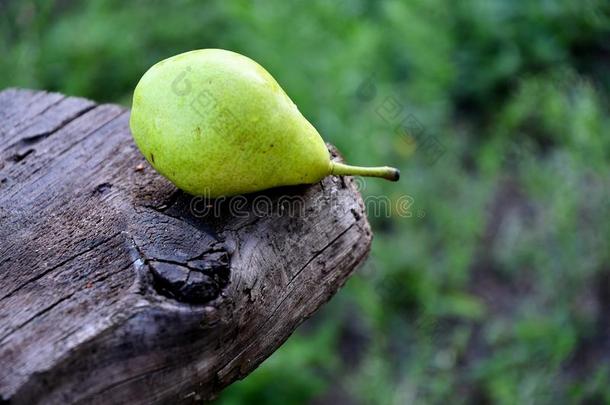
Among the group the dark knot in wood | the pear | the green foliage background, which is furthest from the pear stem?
the green foliage background

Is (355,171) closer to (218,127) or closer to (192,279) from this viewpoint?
(218,127)

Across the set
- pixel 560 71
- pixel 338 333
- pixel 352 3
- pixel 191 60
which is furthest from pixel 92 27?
pixel 560 71

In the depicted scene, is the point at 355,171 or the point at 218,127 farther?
the point at 355,171

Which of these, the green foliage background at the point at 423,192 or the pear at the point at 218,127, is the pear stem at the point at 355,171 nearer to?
the pear at the point at 218,127

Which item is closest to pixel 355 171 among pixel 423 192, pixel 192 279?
pixel 192 279

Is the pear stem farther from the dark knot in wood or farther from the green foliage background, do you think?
the green foliage background

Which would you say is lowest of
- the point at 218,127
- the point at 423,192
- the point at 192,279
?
the point at 423,192

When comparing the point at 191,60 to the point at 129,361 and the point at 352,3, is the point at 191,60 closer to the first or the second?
the point at 129,361
